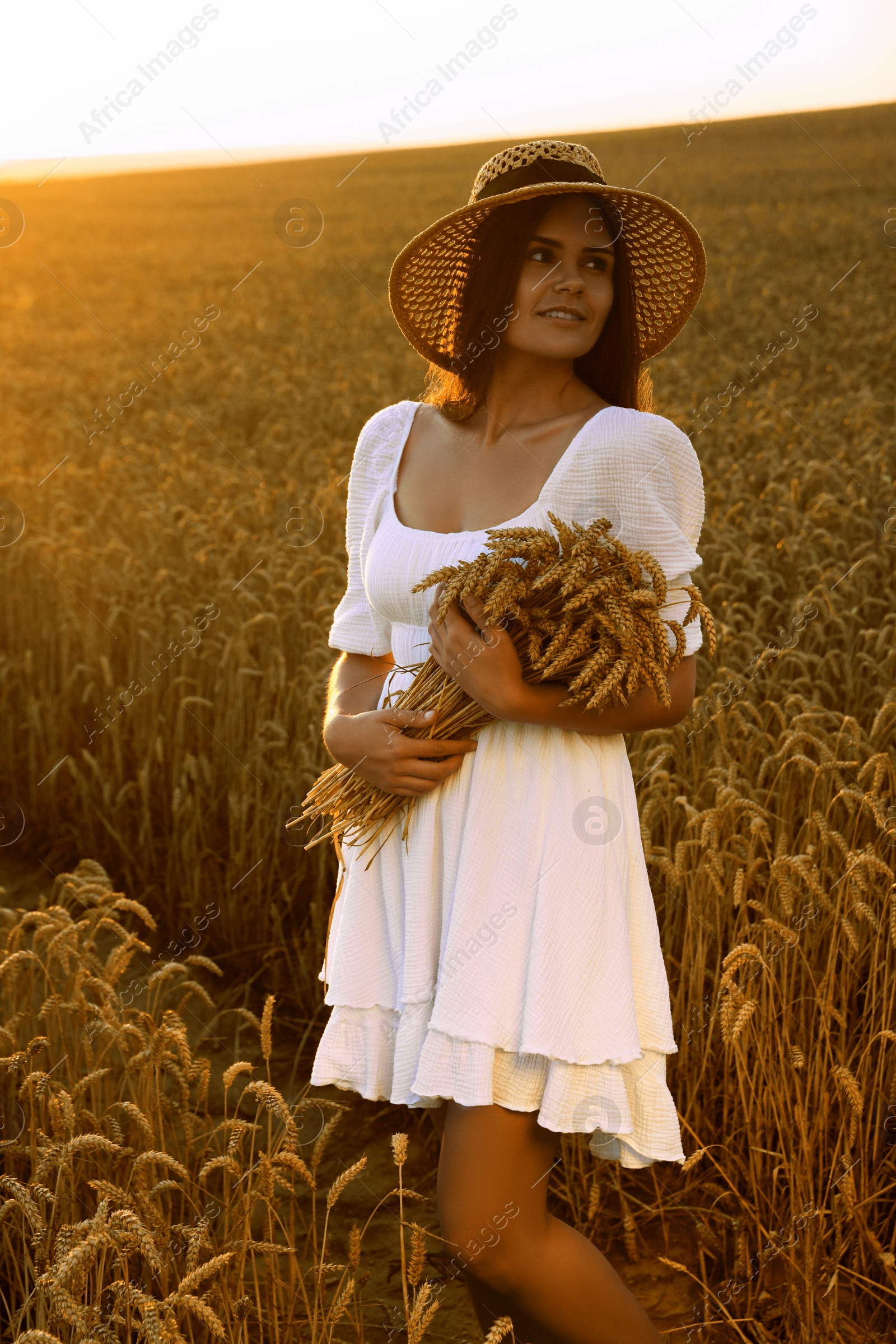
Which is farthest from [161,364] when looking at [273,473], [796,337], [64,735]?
[64,735]

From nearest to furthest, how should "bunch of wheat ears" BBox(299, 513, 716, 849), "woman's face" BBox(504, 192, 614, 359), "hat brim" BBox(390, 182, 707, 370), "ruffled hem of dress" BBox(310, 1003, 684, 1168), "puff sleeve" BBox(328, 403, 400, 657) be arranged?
"bunch of wheat ears" BBox(299, 513, 716, 849)
"ruffled hem of dress" BBox(310, 1003, 684, 1168)
"woman's face" BBox(504, 192, 614, 359)
"hat brim" BBox(390, 182, 707, 370)
"puff sleeve" BBox(328, 403, 400, 657)

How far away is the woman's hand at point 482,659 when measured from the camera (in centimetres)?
162

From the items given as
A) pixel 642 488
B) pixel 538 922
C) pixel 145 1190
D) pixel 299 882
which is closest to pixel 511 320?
pixel 642 488

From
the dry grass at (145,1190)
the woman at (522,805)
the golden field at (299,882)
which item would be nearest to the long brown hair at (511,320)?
the woman at (522,805)

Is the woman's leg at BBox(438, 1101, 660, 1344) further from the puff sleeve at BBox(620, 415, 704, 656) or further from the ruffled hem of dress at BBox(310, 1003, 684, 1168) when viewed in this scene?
the puff sleeve at BBox(620, 415, 704, 656)

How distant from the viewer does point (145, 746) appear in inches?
174

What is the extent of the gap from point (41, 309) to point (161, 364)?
865 cm

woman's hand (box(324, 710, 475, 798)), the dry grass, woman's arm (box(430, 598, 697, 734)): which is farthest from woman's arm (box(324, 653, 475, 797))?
the dry grass

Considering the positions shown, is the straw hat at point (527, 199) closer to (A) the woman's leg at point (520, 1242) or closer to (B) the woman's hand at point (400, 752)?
(B) the woman's hand at point (400, 752)

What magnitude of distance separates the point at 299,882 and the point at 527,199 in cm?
244

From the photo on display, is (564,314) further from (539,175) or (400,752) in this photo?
(400,752)

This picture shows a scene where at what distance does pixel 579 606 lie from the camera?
1.54 m

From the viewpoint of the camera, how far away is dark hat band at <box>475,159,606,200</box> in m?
1.89

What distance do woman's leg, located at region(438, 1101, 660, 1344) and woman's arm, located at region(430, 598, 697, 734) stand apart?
584mm
